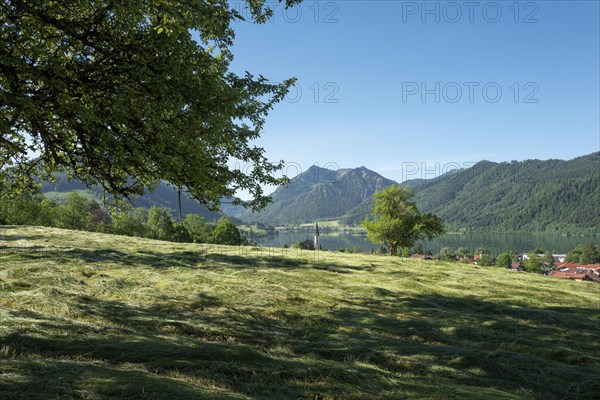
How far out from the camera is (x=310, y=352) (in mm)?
6188

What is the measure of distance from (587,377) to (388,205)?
4012 cm

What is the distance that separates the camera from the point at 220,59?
40.9 feet

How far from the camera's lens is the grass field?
4395 millimetres

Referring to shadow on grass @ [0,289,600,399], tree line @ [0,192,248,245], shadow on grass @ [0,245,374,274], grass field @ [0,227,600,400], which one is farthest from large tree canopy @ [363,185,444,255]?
shadow on grass @ [0,289,600,399]

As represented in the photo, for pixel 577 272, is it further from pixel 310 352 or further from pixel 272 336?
pixel 310 352

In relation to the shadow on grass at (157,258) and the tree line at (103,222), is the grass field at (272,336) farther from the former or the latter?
the tree line at (103,222)

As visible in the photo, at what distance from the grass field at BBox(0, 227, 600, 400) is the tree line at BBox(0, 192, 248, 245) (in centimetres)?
4659

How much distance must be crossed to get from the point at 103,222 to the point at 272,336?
7272 centimetres

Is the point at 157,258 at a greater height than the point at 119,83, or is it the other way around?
the point at 119,83

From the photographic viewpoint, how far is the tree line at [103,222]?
189 feet

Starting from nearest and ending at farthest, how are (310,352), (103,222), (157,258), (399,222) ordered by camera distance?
(310,352)
(157,258)
(399,222)
(103,222)

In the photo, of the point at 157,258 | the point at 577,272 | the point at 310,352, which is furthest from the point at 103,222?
the point at 577,272

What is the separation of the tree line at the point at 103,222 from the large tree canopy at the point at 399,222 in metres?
29.3

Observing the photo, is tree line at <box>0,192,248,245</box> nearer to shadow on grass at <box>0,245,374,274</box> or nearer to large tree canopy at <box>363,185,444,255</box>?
large tree canopy at <box>363,185,444,255</box>
